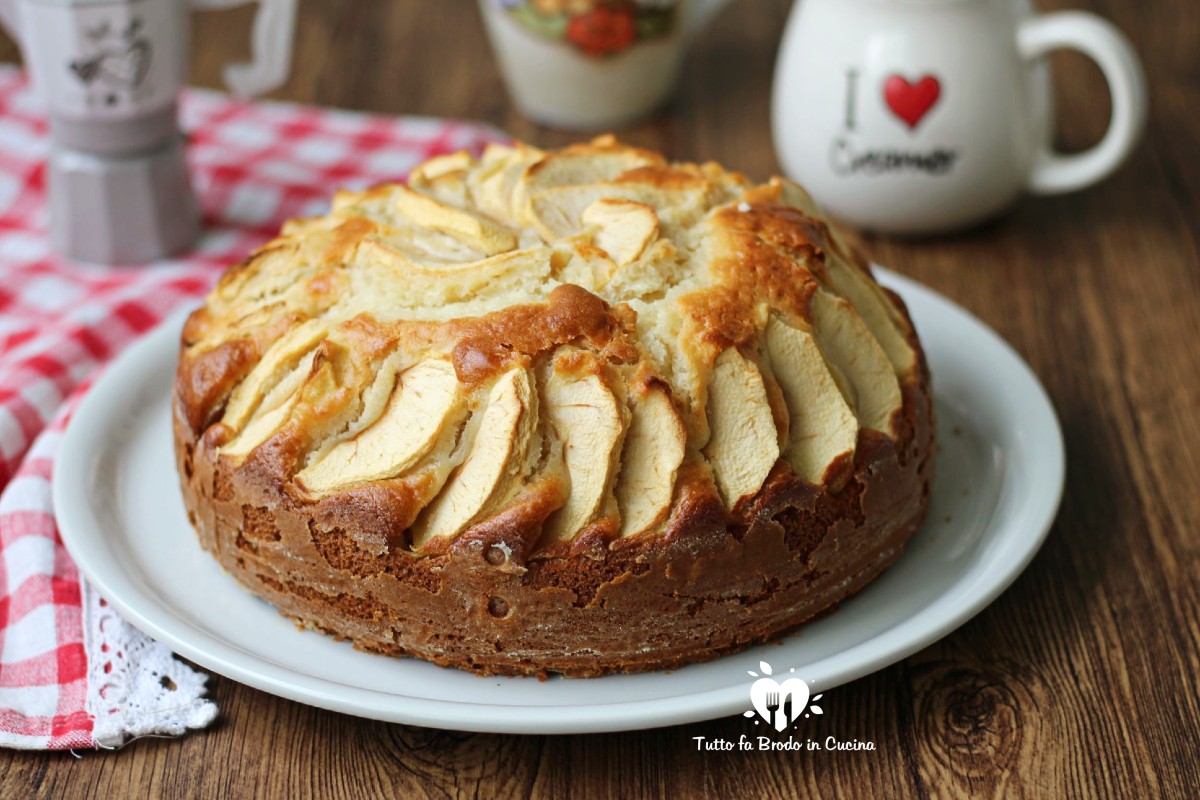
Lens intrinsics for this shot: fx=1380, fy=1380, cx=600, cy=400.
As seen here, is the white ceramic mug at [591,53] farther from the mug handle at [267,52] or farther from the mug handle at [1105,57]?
the mug handle at [1105,57]

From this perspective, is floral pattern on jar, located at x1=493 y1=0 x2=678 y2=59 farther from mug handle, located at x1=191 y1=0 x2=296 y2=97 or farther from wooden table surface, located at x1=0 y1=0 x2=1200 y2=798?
wooden table surface, located at x1=0 y1=0 x2=1200 y2=798

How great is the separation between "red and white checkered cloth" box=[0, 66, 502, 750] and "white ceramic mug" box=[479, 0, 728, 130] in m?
0.18

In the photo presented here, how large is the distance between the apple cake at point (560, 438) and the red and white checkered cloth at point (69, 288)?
0.25 metres

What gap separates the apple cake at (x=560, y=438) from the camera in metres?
1.52

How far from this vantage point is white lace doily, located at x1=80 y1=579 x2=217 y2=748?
5.25 feet

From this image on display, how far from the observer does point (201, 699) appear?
5.37ft

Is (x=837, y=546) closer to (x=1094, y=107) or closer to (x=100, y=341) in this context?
(x=100, y=341)

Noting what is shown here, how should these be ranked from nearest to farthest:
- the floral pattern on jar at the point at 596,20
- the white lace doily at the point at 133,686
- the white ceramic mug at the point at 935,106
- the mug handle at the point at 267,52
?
the white lace doily at the point at 133,686
the white ceramic mug at the point at 935,106
the mug handle at the point at 267,52
the floral pattern on jar at the point at 596,20

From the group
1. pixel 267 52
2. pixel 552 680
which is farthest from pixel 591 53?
pixel 552 680

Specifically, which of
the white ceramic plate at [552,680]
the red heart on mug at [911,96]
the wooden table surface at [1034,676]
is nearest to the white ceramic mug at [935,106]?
the red heart on mug at [911,96]

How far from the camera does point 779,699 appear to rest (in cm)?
154

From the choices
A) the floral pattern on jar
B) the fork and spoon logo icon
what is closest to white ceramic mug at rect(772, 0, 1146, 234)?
the floral pattern on jar

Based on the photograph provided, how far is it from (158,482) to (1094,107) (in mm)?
2425

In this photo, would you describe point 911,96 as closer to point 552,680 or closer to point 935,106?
point 935,106
